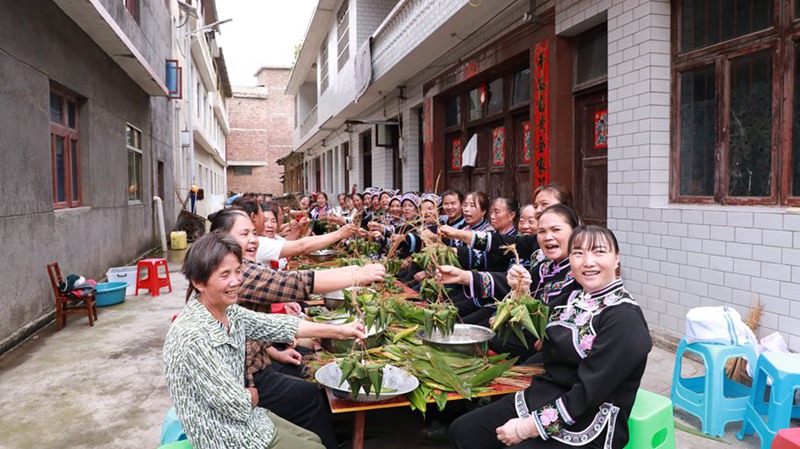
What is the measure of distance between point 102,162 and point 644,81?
323 inches

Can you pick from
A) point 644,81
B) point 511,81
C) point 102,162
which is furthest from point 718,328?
point 102,162

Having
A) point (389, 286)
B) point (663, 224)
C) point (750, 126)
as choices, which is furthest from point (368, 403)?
point (750, 126)

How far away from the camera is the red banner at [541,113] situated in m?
6.16

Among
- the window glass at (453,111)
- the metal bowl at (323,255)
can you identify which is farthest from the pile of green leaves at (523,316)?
the window glass at (453,111)

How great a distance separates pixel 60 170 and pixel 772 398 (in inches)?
322

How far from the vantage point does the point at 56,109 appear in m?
7.31

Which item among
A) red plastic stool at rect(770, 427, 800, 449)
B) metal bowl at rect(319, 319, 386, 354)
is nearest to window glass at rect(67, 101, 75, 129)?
metal bowl at rect(319, 319, 386, 354)

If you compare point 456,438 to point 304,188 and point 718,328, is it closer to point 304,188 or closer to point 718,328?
point 718,328

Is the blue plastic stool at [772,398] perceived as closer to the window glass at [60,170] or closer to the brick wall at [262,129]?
the window glass at [60,170]

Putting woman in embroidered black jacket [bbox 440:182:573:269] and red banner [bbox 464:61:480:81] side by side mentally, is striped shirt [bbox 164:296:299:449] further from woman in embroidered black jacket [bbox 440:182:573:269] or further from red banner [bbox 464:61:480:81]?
red banner [bbox 464:61:480:81]

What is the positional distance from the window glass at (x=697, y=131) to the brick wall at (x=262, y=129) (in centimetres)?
3714

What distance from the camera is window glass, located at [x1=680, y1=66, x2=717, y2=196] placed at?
14.8ft

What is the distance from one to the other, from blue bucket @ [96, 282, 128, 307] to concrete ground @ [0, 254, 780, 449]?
34.0 inches

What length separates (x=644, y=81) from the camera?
15.8 ft
